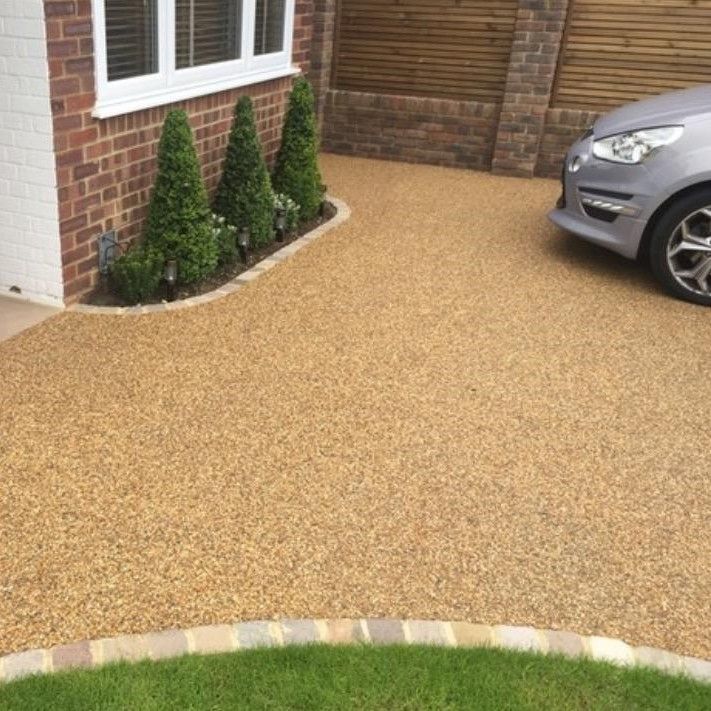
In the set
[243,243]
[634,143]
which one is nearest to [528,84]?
[634,143]

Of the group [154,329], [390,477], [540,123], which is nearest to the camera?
[390,477]

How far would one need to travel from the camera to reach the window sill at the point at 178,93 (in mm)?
4676

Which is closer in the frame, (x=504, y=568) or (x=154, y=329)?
(x=504, y=568)

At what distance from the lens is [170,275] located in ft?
16.2

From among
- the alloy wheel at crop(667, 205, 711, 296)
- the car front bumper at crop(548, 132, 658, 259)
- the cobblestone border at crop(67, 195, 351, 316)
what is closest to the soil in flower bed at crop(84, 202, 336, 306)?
the cobblestone border at crop(67, 195, 351, 316)

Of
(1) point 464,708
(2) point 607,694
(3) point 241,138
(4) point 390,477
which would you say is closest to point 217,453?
(4) point 390,477

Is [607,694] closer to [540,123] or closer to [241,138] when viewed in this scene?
[241,138]

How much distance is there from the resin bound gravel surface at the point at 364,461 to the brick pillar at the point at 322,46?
4.69 m

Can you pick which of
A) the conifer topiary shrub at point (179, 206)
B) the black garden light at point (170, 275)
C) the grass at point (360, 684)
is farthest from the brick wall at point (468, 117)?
the grass at point (360, 684)

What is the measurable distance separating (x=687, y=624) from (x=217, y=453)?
1991 mm

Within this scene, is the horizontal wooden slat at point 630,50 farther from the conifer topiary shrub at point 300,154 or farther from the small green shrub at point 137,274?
the small green shrub at point 137,274

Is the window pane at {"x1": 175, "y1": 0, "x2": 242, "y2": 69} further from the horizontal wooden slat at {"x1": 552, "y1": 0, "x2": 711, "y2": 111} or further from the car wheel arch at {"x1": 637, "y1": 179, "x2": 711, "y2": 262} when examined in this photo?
the horizontal wooden slat at {"x1": 552, "y1": 0, "x2": 711, "y2": 111}

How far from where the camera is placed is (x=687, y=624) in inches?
105

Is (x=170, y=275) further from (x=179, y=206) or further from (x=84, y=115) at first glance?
(x=84, y=115)
